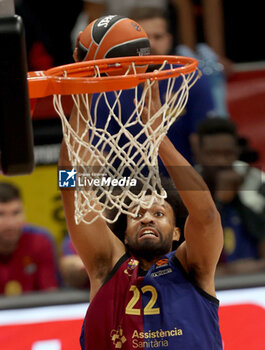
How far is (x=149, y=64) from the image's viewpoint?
270 cm

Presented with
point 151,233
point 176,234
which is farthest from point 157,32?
point 151,233

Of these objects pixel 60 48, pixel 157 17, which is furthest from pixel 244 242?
pixel 60 48

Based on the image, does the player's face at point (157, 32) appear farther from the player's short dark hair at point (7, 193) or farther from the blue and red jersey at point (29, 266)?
the blue and red jersey at point (29, 266)

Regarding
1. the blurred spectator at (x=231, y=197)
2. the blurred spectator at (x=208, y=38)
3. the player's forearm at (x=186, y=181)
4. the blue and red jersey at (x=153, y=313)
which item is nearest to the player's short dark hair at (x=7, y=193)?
the blurred spectator at (x=231, y=197)

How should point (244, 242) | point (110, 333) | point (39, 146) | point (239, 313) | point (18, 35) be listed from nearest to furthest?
point (18, 35), point (110, 333), point (239, 313), point (244, 242), point (39, 146)

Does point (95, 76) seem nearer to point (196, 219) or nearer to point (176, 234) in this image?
point (196, 219)

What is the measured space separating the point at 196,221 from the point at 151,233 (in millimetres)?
277

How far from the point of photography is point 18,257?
14.0ft

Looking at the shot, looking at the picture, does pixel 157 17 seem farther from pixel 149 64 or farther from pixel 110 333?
pixel 110 333

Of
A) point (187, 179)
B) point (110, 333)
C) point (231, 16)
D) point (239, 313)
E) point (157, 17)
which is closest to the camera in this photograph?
point (187, 179)

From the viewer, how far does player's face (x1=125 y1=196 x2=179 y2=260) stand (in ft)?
9.42

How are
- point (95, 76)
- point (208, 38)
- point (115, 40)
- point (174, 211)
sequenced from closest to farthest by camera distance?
1. point (95, 76)
2. point (115, 40)
3. point (174, 211)
4. point (208, 38)

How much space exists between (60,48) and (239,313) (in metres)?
2.61

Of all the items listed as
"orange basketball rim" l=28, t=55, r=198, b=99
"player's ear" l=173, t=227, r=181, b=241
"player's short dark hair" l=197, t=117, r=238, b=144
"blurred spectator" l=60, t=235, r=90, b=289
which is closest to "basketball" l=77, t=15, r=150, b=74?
"orange basketball rim" l=28, t=55, r=198, b=99
